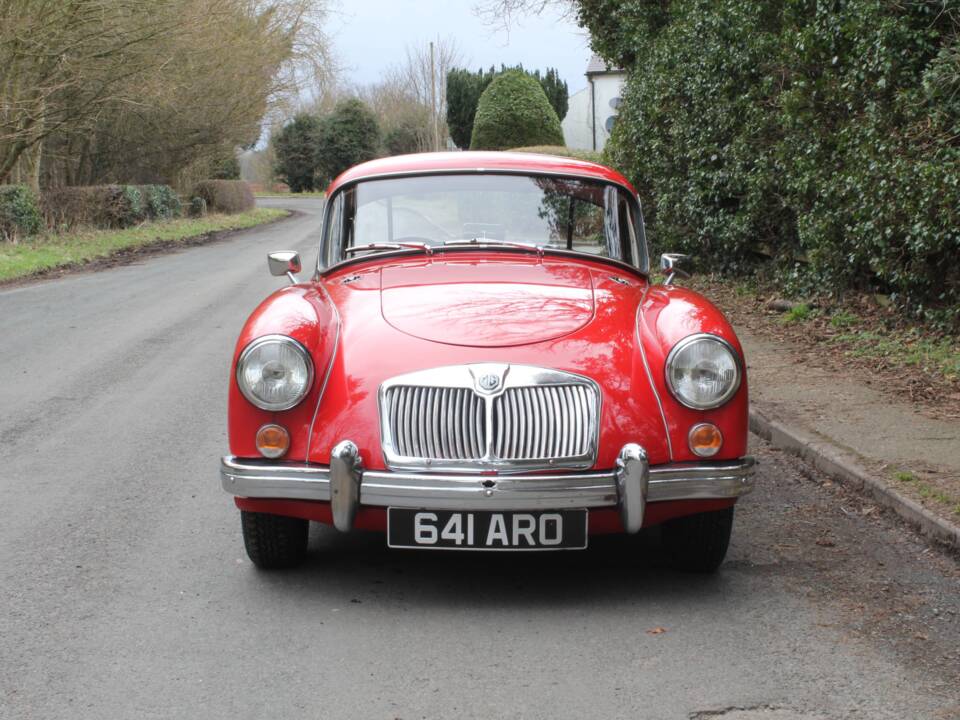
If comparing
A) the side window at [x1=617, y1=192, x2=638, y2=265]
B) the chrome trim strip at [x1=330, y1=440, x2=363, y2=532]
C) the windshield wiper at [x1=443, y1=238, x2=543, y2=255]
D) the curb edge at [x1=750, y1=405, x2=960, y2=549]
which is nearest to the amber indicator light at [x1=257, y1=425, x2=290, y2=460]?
the chrome trim strip at [x1=330, y1=440, x2=363, y2=532]

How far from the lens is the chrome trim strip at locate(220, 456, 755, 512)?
3.76 metres

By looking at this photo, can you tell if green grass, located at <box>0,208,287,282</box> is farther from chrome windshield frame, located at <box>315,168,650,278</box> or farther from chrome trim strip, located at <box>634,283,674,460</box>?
chrome trim strip, located at <box>634,283,674,460</box>

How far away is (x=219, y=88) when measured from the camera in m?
31.8

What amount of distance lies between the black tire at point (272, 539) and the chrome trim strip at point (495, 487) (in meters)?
0.23

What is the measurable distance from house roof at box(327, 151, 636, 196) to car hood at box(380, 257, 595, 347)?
2.02ft

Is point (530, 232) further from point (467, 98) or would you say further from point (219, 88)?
point (467, 98)

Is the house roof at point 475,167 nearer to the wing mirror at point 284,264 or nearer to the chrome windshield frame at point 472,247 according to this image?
the chrome windshield frame at point 472,247

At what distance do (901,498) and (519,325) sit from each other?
1.99 metres

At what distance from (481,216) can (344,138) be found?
5709 centimetres

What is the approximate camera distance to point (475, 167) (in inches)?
219

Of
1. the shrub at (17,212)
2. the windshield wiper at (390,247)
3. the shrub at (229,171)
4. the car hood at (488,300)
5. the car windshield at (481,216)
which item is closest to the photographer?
the car hood at (488,300)

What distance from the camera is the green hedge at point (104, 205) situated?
2520 cm

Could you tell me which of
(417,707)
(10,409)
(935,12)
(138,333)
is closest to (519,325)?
(417,707)

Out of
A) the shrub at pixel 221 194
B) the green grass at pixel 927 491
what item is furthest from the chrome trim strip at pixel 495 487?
the shrub at pixel 221 194
